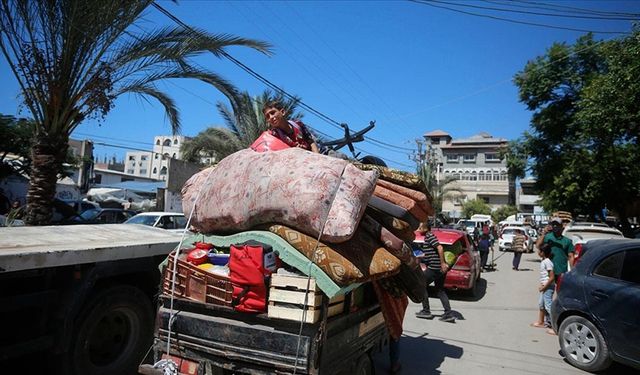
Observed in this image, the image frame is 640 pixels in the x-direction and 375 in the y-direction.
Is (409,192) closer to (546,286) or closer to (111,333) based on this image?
(111,333)

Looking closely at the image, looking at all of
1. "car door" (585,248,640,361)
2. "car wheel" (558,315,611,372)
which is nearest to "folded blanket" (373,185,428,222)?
"car door" (585,248,640,361)

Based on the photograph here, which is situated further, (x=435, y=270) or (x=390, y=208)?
(x=435, y=270)

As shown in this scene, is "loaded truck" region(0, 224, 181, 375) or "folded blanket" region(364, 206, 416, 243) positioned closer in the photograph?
"loaded truck" region(0, 224, 181, 375)

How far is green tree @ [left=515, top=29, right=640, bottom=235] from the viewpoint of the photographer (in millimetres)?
18516

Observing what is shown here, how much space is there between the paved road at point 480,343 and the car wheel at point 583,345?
0.50ft

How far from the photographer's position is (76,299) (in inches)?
151

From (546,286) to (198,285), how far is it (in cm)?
623

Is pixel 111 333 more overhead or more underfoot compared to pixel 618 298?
more underfoot

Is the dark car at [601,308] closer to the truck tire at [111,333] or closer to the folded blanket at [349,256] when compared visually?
the folded blanket at [349,256]

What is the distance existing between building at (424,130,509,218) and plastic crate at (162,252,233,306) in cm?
6016

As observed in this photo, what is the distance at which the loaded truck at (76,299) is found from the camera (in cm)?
359

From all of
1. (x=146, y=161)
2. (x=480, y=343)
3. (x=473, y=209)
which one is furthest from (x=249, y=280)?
(x=146, y=161)

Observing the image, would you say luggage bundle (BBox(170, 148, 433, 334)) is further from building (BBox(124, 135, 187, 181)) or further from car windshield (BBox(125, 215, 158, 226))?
building (BBox(124, 135, 187, 181))

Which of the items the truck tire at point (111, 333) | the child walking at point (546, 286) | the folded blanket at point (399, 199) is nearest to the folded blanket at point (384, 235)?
the folded blanket at point (399, 199)
